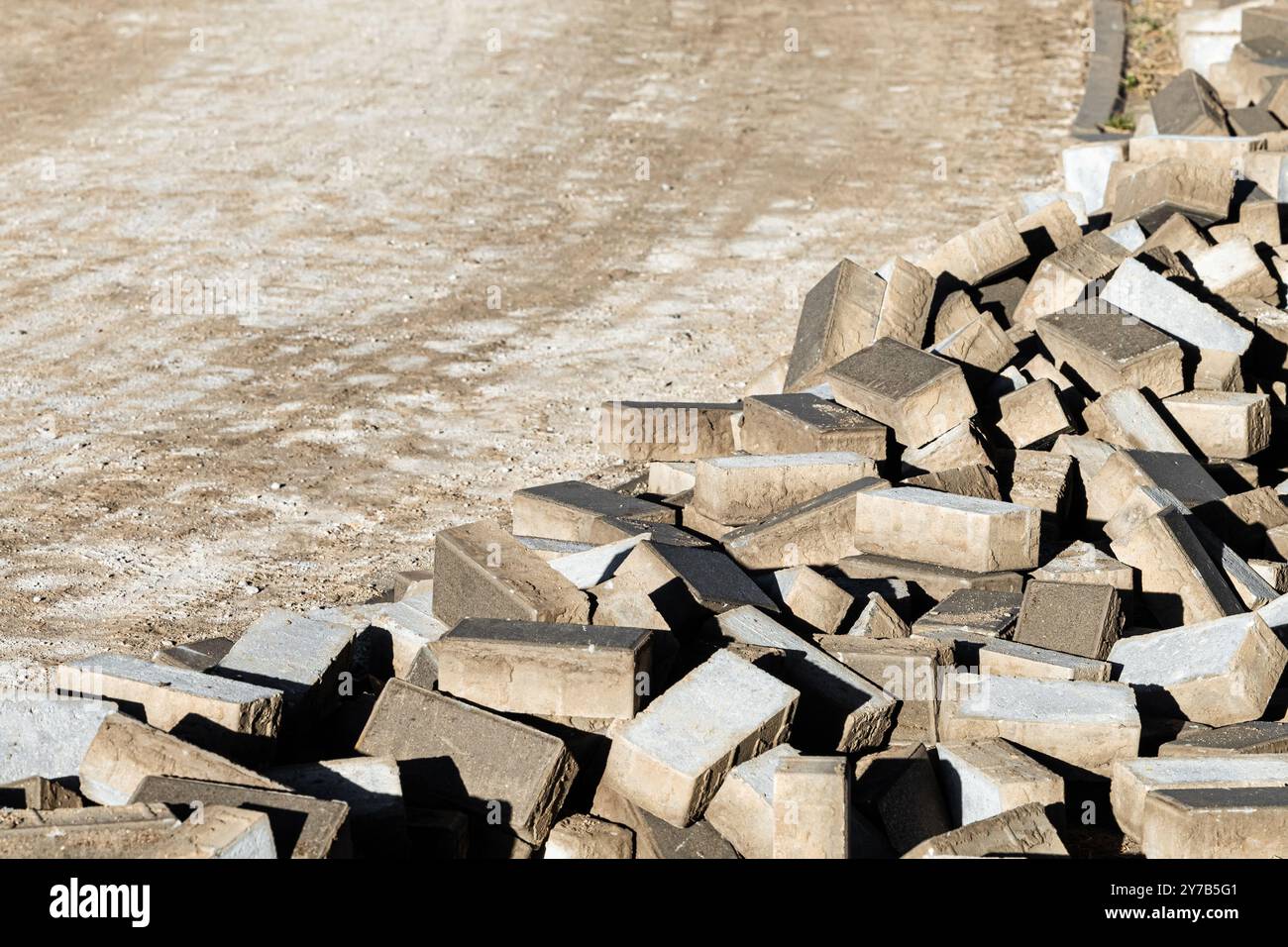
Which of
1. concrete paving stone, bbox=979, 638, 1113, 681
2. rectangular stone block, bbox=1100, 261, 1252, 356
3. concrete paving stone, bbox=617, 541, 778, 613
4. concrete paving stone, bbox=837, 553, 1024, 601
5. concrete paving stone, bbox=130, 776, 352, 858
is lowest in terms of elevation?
concrete paving stone, bbox=979, 638, 1113, 681

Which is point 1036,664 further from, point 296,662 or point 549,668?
point 296,662

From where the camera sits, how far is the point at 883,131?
46.5 feet

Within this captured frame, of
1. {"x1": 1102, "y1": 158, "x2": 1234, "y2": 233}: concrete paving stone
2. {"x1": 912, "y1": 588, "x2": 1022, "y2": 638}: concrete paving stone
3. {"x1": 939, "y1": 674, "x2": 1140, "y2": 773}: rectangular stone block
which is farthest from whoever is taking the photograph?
{"x1": 1102, "y1": 158, "x2": 1234, "y2": 233}: concrete paving stone

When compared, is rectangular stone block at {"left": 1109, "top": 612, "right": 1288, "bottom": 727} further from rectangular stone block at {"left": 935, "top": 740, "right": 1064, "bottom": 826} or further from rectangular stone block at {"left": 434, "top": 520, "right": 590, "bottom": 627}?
rectangular stone block at {"left": 434, "top": 520, "right": 590, "bottom": 627}

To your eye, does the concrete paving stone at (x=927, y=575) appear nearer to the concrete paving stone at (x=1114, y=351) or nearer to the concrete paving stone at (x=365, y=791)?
the concrete paving stone at (x=1114, y=351)

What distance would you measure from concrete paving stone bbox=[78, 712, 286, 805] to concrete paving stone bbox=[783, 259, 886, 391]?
4062 millimetres

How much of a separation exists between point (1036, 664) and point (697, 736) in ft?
4.42

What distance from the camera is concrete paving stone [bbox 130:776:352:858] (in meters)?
3.71

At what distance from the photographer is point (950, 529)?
18.5 ft

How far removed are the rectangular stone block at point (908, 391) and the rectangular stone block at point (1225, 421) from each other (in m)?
1.11

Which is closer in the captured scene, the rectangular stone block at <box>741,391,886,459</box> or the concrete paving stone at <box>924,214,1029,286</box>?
the rectangular stone block at <box>741,391,886,459</box>

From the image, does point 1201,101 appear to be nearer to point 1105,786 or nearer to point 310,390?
point 310,390

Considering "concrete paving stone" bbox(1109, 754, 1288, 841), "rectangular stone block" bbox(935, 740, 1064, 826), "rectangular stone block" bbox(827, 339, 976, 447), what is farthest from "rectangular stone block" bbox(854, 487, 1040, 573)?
"concrete paving stone" bbox(1109, 754, 1288, 841)

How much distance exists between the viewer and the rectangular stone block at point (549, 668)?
177 inches
